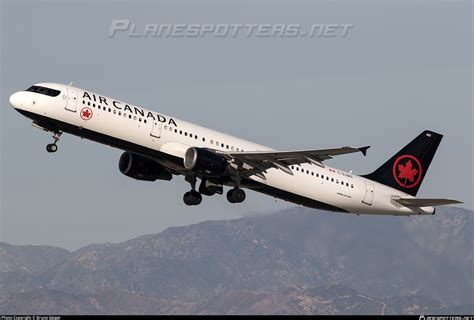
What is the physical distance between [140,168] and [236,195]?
6680 millimetres

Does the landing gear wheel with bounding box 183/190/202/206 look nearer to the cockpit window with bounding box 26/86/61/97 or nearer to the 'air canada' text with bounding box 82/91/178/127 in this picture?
the 'air canada' text with bounding box 82/91/178/127

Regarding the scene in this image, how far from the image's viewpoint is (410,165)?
70875 mm

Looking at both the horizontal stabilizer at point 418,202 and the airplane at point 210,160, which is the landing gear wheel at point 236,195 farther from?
the horizontal stabilizer at point 418,202

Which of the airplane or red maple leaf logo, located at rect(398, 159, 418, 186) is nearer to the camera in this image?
the airplane

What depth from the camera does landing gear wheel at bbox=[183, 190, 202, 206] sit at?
64750 millimetres

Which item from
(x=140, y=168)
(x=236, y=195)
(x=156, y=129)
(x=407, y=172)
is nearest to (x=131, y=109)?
(x=156, y=129)

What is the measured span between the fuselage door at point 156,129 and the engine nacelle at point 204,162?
2.12 m

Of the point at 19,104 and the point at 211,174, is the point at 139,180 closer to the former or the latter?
the point at 211,174

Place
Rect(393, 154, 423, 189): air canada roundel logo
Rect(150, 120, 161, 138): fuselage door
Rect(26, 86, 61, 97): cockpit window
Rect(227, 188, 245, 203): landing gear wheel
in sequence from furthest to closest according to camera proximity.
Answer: Rect(393, 154, 423, 189): air canada roundel logo → Rect(227, 188, 245, 203): landing gear wheel → Rect(150, 120, 161, 138): fuselage door → Rect(26, 86, 61, 97): cockpit window

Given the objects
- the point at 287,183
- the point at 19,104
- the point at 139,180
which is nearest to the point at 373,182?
the point at 287,183

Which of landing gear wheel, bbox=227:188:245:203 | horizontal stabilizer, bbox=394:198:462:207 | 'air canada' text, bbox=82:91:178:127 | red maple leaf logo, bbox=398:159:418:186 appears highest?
red maple leaf logo, bbox=398:159:418:186

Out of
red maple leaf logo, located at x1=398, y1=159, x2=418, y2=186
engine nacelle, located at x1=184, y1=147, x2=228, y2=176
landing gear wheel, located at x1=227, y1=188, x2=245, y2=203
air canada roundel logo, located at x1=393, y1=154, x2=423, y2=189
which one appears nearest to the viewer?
engine nacelle, located at x1=184, y1=147, x2=228, y2=176

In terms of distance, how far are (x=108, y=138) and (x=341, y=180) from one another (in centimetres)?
1754

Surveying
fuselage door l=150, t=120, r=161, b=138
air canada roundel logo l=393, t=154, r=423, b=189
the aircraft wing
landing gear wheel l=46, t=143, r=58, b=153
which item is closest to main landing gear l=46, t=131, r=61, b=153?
landing gear wheel l=46, t=143, r=58, b=153
